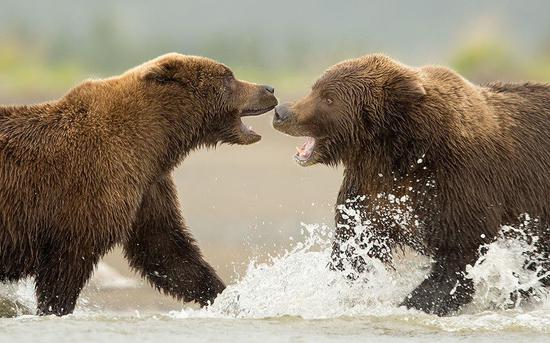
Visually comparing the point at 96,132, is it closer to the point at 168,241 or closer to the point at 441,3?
the point at 168,241

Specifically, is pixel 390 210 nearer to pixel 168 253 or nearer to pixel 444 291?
pixel 444 291

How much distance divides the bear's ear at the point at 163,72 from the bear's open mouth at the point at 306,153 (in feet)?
2.91

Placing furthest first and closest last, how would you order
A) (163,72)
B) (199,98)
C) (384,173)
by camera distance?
(199,98), (163,72), (384,173)

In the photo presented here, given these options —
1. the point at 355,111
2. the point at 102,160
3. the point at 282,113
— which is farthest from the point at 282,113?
the point at 102,160

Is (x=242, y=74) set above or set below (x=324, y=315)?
above

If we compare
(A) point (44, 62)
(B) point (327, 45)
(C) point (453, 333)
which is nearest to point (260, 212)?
(C) point (453, 333)

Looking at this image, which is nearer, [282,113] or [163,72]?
[282,113]

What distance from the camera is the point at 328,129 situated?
30.4 ft

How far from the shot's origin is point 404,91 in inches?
357

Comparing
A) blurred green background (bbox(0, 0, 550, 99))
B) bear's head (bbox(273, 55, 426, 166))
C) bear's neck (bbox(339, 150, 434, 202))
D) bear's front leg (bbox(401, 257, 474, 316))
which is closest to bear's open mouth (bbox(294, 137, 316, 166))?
bear's head (bbox(273, 55, 426, 166))

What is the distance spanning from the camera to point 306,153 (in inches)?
368

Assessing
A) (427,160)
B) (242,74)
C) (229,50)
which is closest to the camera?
(427,160)

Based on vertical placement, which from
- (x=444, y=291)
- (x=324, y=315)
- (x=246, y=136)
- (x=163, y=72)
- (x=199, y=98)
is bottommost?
(x=324, y=315)

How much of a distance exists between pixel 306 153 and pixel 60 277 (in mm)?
1659
